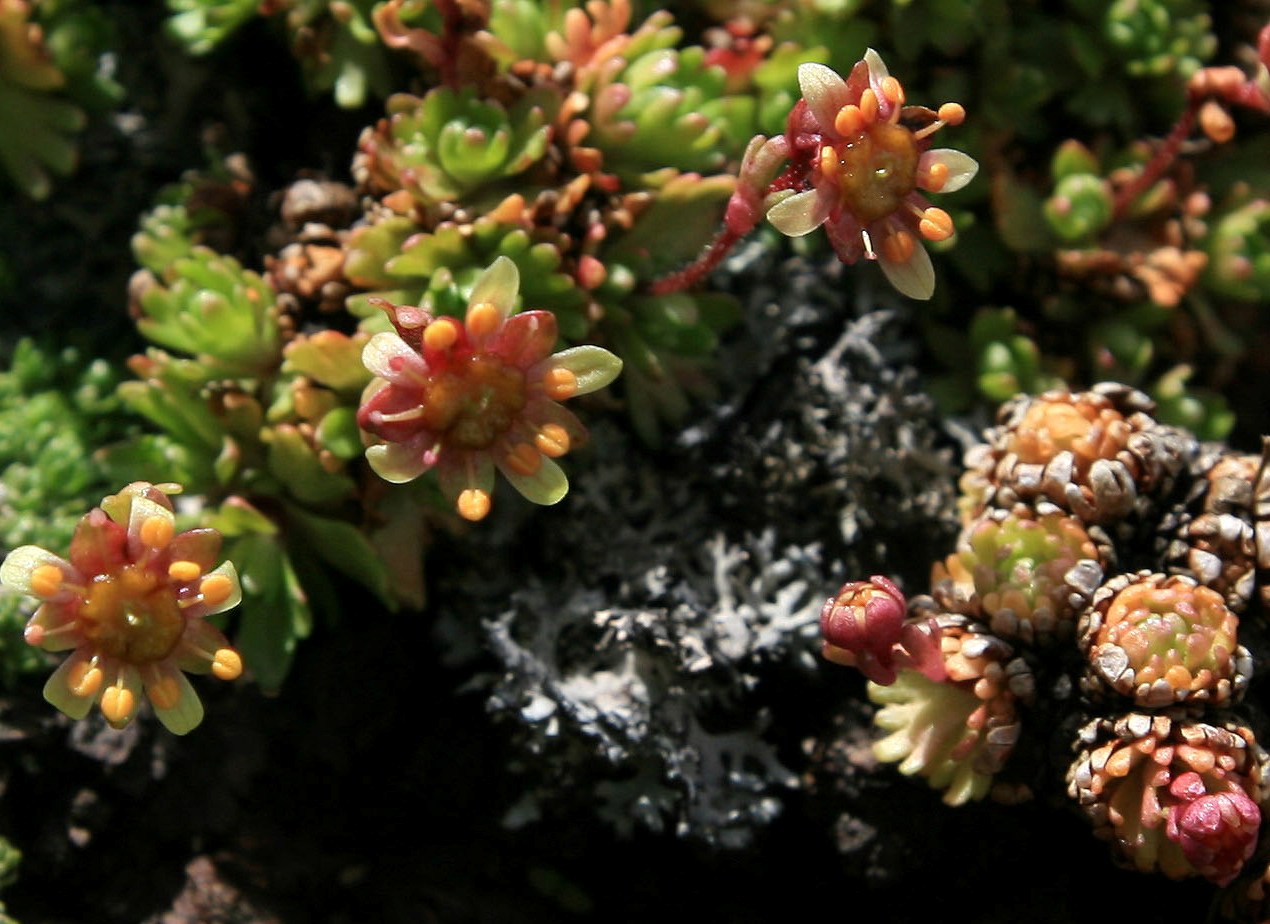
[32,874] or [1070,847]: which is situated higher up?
[1070,847]

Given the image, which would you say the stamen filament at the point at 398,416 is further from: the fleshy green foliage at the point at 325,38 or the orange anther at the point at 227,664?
the fleshy green foliage at the point at 325,38

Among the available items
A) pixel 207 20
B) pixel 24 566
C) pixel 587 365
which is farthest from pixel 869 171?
pixel 207 20

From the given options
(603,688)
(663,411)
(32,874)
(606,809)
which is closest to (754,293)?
(663,411)

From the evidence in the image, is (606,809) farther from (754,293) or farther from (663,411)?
(754,293)

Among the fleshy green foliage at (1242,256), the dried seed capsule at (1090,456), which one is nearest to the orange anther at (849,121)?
the dried seed capsule at (1090,456)

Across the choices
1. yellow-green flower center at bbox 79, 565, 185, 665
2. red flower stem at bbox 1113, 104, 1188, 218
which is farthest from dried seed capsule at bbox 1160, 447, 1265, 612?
yellow-green flower center at bbox 79, 565, 185, 665
